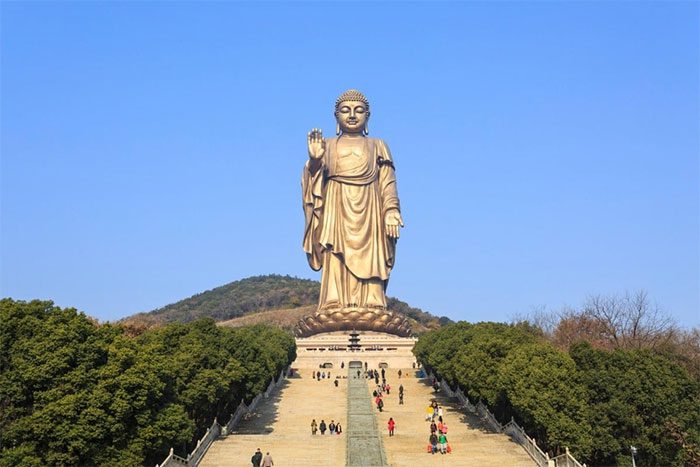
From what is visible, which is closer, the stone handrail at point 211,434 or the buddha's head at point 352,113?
the stone handrail at point 211,434

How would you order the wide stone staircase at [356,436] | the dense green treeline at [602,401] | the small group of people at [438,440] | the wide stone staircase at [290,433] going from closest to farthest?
the dense green treeline at [602,401], the wide stone staircase at [356,436], the wide stone staircase at [290,433], the small group of people at [438,440]

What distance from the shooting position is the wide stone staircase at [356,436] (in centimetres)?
1709

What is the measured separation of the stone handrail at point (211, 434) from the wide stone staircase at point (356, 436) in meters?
0.20

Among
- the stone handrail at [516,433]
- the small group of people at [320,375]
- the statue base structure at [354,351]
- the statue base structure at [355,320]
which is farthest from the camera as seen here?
the statue base structure at [355,320]

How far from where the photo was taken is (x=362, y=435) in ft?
60.6

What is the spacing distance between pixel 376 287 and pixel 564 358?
21.1 meters

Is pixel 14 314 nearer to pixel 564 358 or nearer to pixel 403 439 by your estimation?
pixel 403 439

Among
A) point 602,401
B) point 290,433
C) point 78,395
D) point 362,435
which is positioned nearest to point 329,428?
point 290,433

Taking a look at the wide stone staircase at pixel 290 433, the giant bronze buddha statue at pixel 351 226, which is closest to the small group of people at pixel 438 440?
the wide stone staircase at pixel 290 433

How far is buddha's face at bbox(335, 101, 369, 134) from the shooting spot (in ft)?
131

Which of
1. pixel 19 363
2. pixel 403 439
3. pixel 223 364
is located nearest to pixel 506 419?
pixel 403 439

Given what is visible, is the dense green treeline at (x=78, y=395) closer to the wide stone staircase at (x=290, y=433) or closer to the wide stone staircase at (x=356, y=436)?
the wide stone staircase at (x=290, y=433)

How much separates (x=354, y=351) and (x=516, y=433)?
644 inches

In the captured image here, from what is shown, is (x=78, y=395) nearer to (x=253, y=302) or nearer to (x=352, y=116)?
(x=352, y=116)
